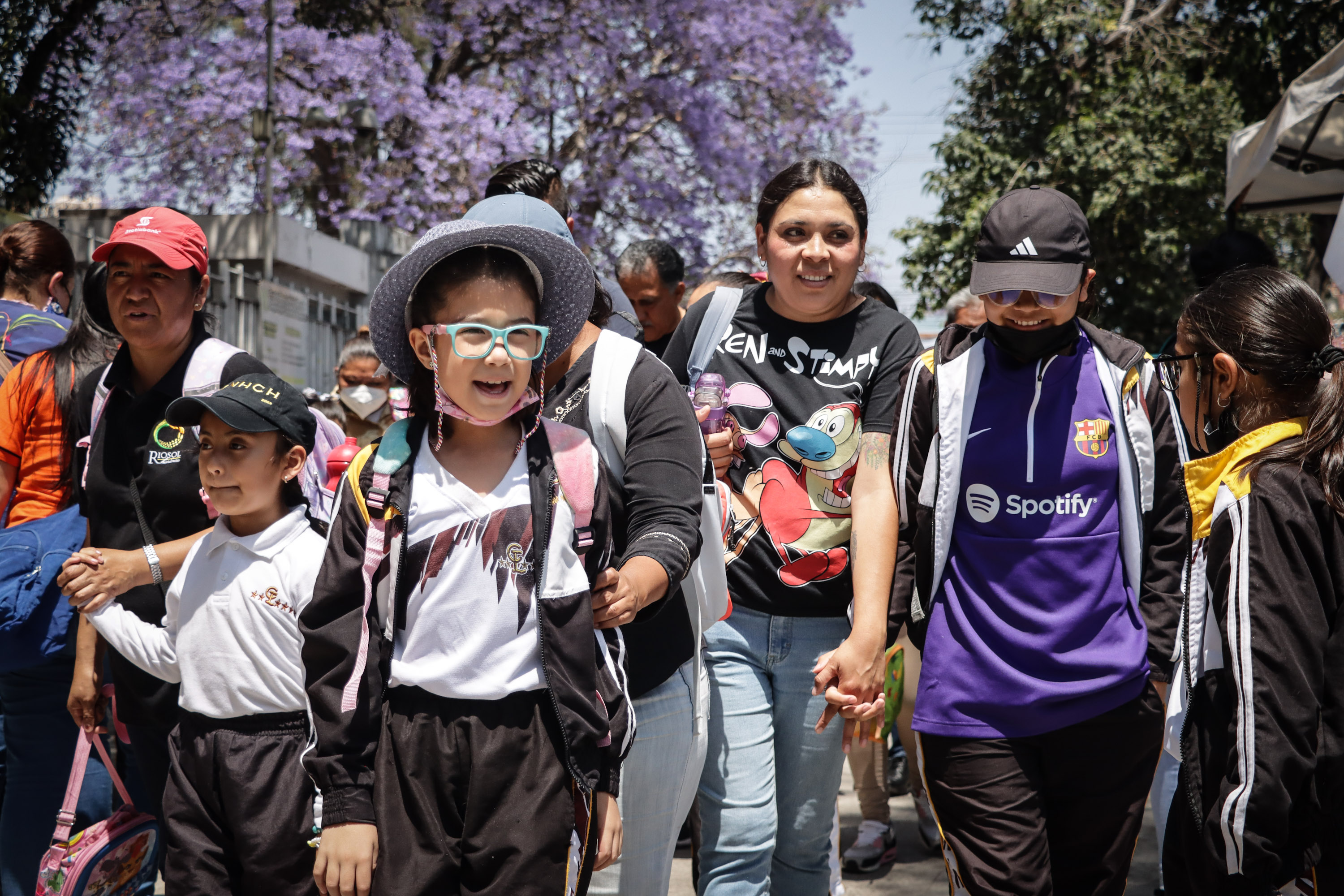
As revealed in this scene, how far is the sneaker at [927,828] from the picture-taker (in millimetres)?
5223

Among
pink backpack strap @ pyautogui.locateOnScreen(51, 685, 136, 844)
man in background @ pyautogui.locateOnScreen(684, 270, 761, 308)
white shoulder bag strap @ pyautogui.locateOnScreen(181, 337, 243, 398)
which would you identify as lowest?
pink backpack strap @ pyautogui.locateOnScreen(51, 685, 136, 844)

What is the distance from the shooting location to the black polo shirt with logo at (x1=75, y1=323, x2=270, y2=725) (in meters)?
3.27

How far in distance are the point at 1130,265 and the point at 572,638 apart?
12523 mm

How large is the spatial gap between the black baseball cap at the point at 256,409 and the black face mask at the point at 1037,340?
1832mm

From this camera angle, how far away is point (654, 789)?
256 cm

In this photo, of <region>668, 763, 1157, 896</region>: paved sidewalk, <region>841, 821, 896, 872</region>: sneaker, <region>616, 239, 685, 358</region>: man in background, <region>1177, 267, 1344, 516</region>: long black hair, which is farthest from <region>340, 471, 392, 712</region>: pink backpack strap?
<region>616, 239, 685, 358</region>: man in background

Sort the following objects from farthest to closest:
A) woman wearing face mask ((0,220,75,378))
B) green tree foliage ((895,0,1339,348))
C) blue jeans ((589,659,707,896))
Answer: green tree foliage ((895,0,1339,348)), woman wearing face mask ((0,220,75,378)), blue jeans ((589,659,707,896))

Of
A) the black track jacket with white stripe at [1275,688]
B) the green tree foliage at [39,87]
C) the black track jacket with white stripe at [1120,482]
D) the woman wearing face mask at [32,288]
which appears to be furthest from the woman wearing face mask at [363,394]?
the green tree foliage at [39,87]

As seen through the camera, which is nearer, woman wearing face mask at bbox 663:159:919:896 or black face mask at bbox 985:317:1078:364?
black face mask at bbox 985:317:1078:364

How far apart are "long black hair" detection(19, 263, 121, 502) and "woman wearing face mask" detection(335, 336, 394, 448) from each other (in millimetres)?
3123

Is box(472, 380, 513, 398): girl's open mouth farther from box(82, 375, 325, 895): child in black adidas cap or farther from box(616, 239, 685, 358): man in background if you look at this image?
box(616, 239, 685, 358): man in background

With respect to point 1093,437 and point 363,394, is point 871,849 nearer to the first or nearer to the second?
point 1093,437

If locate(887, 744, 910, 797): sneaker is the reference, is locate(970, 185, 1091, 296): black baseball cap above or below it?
above

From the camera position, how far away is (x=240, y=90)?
15414mm
